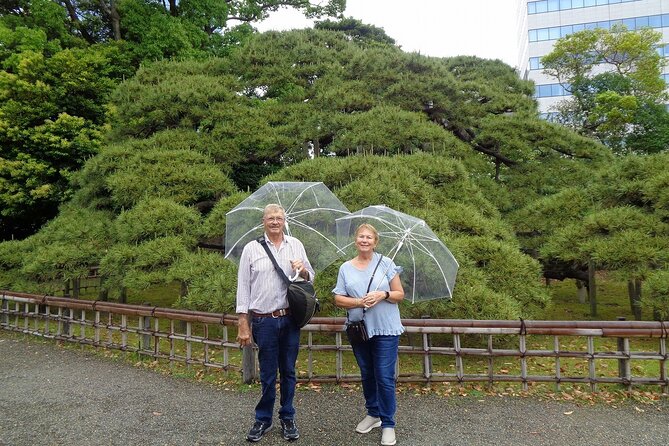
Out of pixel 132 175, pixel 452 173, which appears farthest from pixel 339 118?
pixel 132 175

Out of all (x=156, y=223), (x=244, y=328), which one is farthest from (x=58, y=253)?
(x=244, y=328)

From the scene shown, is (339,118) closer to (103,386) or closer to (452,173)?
(452,173)

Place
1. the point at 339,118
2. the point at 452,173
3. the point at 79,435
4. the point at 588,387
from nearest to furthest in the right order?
the point at 79,435 < the point at 588,387 < the point at 452,173 < the point at 339,118

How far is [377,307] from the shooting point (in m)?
2.79

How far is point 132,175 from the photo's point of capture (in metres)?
6.39

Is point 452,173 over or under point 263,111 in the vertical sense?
under

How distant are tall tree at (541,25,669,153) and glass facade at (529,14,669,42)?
983cm

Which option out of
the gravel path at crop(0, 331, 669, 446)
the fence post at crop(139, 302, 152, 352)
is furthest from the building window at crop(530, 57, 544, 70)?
the fence post at crop(139, 302, 152, 352)

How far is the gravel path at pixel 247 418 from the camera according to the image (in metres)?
3.03

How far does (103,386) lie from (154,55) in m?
10.8

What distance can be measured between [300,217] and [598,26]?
34.3m

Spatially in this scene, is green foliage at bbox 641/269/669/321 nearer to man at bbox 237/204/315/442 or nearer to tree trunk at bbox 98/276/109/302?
man at bbox 237/204/315/442

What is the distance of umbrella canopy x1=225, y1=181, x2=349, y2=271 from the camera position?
4141 mm

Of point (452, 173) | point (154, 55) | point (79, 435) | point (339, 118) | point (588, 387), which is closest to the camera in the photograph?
point (79, 435)
